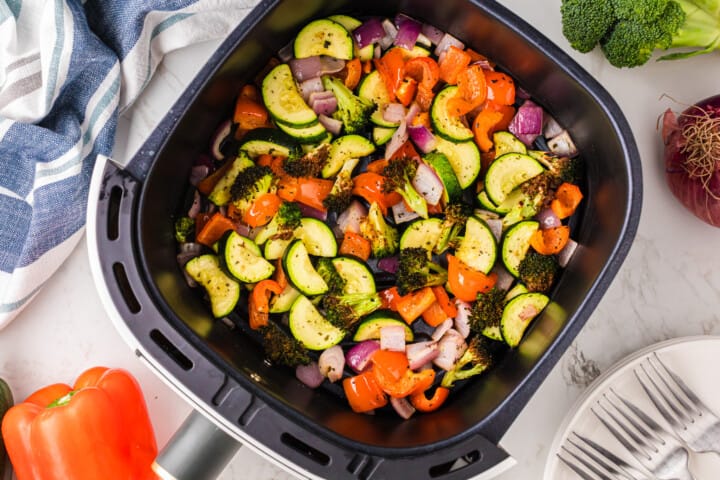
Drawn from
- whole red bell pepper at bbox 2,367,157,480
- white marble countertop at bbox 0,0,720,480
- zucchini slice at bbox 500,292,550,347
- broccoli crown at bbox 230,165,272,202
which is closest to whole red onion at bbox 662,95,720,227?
white marble countertop at bbox 0,0,720,480

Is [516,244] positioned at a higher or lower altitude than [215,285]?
higher

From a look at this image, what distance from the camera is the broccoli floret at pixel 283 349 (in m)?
1.72

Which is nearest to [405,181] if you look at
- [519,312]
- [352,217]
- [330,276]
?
[352,217]

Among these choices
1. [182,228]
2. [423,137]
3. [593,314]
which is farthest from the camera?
[593,314]

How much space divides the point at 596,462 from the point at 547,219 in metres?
0.58

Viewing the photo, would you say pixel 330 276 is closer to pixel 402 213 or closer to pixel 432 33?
pixel 402 213

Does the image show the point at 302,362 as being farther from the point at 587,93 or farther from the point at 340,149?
the point at 587,93

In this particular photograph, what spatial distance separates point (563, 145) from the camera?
1754mm

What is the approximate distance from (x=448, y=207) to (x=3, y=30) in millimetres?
1143

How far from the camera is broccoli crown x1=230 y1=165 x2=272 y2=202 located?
170cm

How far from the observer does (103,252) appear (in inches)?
57.1

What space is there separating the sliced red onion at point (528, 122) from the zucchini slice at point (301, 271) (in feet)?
1.91

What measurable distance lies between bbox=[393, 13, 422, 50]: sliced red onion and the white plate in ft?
3.02

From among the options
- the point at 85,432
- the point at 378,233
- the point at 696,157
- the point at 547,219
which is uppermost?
the point at 696,157
